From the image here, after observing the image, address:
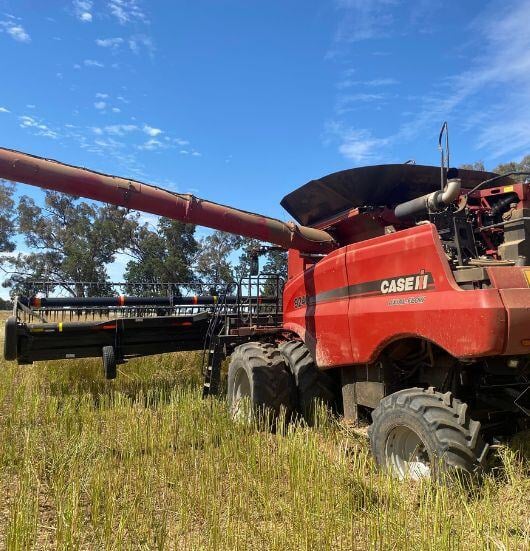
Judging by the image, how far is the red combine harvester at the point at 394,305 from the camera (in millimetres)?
2998

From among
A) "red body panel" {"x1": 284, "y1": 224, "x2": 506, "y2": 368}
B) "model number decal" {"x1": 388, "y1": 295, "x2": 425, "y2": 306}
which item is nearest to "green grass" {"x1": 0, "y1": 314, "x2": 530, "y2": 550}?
"red body panel" {"x1": 284, "y1": 224, "x2": 506, "y2": 368}

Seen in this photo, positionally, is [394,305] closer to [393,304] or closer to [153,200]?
[393,304]

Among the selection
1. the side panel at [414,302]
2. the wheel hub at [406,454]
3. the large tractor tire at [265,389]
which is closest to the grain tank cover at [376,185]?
the side panel at [414,302]

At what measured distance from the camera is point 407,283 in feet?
11.5

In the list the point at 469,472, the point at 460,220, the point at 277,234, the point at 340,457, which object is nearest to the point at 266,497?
the point at 340,457

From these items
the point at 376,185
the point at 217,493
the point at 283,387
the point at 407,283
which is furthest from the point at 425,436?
the point at 376,185

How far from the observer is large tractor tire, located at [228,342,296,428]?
16.0ft

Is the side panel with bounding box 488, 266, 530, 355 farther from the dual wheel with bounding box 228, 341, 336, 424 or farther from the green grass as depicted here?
the dual wheel with bounding box 228, 341, 336, 424

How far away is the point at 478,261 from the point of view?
3266 millimetres

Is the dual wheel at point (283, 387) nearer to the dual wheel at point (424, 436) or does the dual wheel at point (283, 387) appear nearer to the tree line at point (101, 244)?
the dual wheel at point (424, 436)

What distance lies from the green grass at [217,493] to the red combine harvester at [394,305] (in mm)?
320

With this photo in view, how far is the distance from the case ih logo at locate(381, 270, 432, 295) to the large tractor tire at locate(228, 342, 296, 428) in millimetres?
1712

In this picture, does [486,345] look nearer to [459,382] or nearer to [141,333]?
[459,382]

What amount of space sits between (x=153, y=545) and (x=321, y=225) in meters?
3.75
